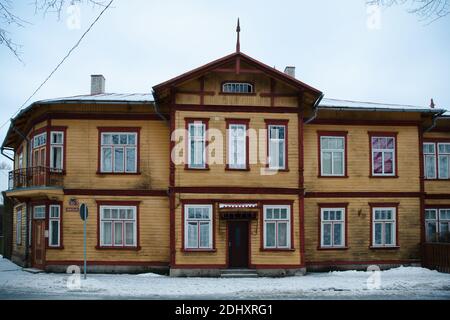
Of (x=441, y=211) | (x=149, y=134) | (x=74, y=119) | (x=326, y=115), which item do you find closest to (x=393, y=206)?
(x=441, y=211)

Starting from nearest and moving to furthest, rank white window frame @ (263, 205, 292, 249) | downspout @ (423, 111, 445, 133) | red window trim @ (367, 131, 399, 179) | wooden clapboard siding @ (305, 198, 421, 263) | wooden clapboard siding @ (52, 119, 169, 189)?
1. white window frame @ (263, 205, 292, 249)
2. wooden clapboard siding @ (52, 119, 169, 189)
3. wooden clapboard siding @ (305, 198, 421, 263)
4. red window trim @ (367, 131, 399, 179)
5. downspout @ (423, 111, 445, 133)

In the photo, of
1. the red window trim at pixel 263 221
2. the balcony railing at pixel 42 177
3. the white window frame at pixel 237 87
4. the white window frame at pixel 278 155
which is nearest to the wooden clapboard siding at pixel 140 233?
the balcony railing at pixel 42 177

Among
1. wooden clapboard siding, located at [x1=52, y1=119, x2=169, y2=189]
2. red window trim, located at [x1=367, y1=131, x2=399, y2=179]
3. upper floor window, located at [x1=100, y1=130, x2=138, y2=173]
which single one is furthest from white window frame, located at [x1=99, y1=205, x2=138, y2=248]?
red window trim, located at [x1=367, y1=131, x2=399, y2=179]

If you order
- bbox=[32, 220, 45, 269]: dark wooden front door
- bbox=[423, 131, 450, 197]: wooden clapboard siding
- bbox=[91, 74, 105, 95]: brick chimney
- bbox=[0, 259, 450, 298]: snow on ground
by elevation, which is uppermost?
bbox=[91, 74, 105, 95]: brick chimney

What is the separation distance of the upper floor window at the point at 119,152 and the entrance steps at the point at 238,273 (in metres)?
5.63

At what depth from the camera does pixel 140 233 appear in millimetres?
21844

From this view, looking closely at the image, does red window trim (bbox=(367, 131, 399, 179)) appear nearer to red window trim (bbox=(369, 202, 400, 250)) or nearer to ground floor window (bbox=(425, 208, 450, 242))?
red window trim (bbox=(369, 202, 400, 250))

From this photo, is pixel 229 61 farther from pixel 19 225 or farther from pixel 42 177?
pixel 19 225

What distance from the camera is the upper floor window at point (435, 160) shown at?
989 inches

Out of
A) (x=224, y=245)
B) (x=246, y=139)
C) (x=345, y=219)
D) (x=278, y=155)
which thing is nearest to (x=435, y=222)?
(x=345, y=219)

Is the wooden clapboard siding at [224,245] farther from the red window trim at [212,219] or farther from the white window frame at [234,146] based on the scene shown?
the white window frame at [234,146]

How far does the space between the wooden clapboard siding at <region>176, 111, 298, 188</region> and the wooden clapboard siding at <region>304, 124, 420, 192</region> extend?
1754 mm

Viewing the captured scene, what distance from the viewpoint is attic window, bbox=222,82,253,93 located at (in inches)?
852

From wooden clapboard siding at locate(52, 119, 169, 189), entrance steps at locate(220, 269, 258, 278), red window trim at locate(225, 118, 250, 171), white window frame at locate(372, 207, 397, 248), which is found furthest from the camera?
white window frame at locate(372, 207, 397, 248)
